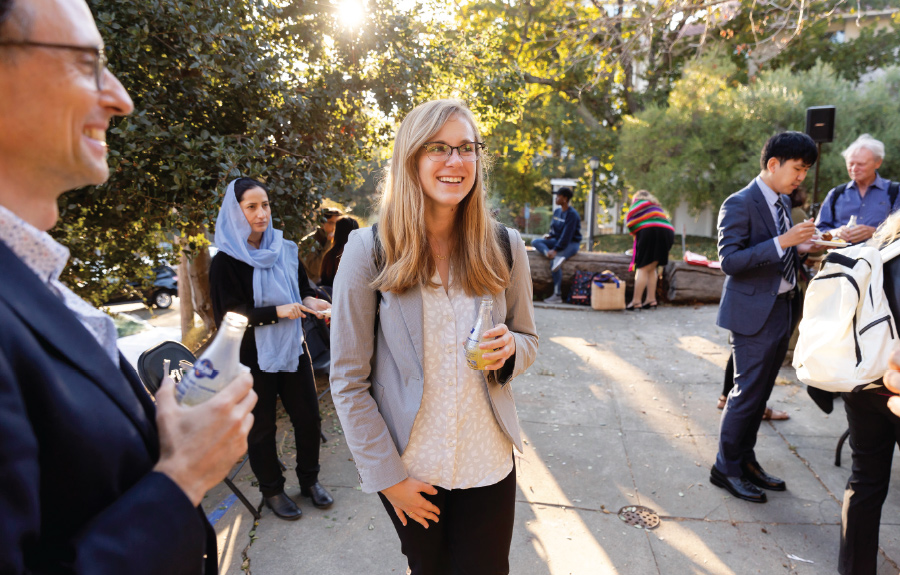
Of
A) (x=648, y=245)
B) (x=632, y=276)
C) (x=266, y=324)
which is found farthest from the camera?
(x=632, y=276)

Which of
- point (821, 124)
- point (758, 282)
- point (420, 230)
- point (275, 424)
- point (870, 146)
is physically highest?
point (821, 124)

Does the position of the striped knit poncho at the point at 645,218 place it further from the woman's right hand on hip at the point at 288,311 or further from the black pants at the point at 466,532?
the black pants at the point at 466,532

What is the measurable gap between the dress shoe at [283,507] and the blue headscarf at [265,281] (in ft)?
2.71

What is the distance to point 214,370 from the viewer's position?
3.13ft

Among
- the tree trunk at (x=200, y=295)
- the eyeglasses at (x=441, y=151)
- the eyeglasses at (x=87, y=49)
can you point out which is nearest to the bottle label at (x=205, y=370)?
the eyeglasses at (x=87, y=49)

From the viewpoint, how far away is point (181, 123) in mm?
3781

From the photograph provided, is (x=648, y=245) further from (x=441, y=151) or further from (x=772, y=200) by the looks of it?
(x=441, y=151)

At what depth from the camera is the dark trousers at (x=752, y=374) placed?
325 centimetres

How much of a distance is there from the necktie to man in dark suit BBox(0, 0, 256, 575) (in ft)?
11.1

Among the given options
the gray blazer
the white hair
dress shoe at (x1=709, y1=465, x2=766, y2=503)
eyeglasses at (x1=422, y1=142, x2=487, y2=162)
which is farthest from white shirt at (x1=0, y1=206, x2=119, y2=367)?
the white hair

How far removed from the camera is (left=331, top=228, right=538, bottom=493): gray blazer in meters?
1.71

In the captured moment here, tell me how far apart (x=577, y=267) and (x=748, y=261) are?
658 centimetres

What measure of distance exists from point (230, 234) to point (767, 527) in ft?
11.9

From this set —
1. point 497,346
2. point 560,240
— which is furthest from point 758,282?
point 560,240
